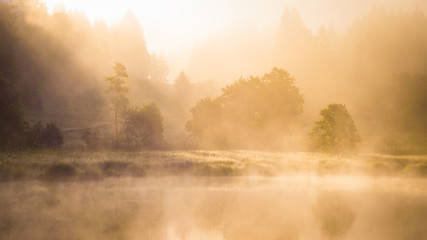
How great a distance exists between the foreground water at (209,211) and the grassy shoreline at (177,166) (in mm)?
2637

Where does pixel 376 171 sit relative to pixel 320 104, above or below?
below

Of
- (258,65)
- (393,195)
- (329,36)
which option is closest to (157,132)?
(393,195)

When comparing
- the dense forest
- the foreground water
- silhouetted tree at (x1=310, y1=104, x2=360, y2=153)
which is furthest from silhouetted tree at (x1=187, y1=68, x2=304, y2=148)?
the foreground water

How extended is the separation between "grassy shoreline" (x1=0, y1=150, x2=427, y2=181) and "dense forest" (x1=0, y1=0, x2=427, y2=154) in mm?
9111

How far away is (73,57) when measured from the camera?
107500 mm

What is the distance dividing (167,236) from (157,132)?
40.1 meters

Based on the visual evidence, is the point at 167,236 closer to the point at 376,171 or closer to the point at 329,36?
the point at 376,171

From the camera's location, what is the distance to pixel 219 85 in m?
120

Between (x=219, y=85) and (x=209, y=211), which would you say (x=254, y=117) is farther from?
(x=219, y=85)

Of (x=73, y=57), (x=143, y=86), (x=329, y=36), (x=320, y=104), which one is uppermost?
(x=329, y=36)

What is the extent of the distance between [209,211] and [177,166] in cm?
1554

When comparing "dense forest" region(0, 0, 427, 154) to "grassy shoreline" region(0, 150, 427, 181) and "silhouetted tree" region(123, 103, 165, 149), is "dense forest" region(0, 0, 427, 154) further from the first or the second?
"grassy shoreline" region(0, 150, 427, 181)

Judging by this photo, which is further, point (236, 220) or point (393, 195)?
point (393, 195)

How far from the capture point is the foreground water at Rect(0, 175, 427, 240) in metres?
10.3
